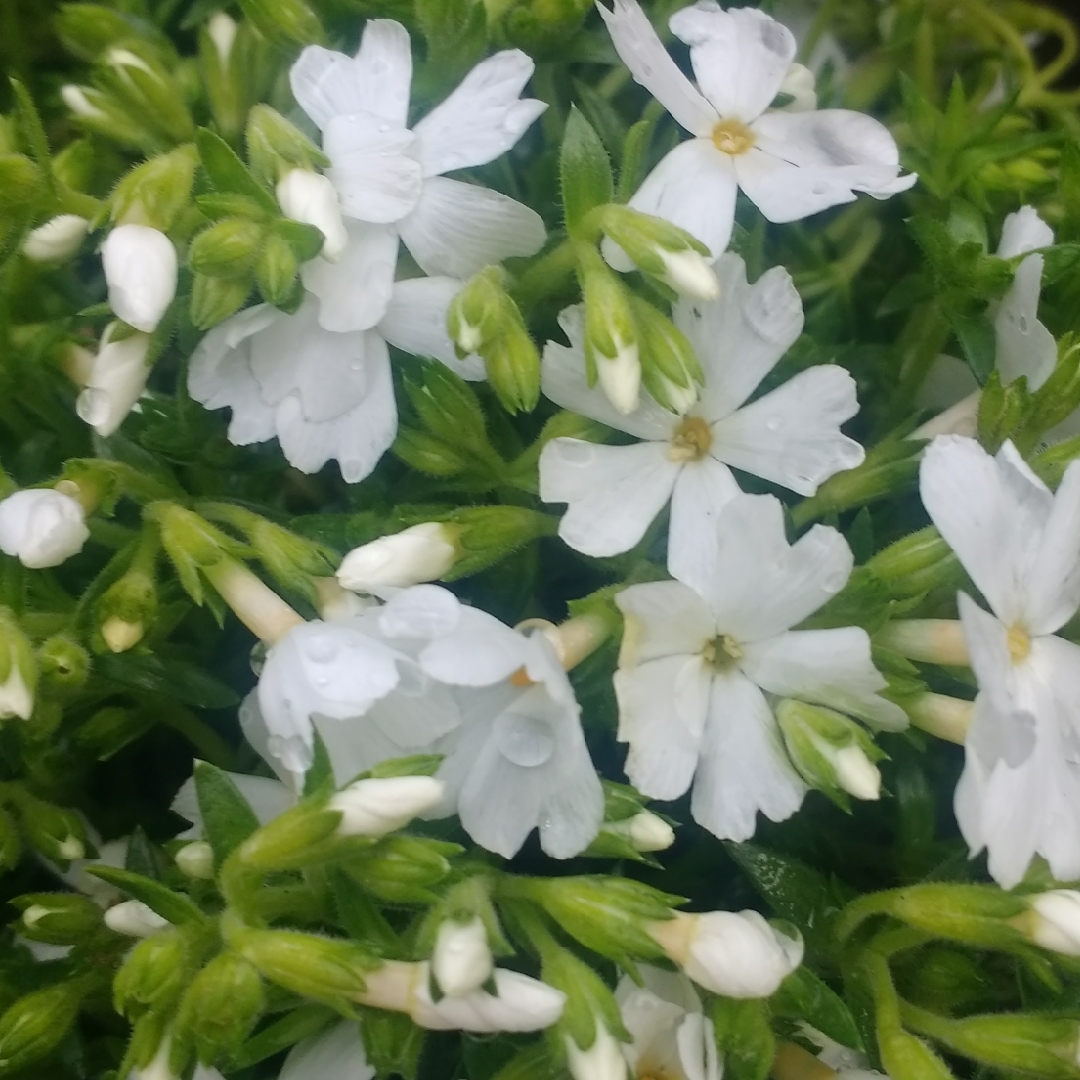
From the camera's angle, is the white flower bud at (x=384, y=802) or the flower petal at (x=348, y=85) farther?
the flower petal at (x=348, y=85)

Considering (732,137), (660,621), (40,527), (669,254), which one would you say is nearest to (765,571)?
(660,621)

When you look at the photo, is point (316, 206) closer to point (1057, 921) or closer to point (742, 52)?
point (742, 52)

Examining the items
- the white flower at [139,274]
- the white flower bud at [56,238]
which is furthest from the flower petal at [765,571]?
the white flower bud at [56,238]

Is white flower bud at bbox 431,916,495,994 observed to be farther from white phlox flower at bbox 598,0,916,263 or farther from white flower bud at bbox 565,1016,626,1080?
white phlox flower at bbox 598,0,916,263

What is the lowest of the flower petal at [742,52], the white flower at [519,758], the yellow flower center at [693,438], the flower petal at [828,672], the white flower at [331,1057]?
the white flower at [331,1057]

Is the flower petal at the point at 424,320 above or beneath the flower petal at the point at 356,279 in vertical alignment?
beneath

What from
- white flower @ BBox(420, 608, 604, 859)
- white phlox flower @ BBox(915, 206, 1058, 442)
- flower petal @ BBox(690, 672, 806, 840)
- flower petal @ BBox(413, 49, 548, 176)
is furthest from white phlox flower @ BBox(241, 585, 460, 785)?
white phlox flower @ BBox(915, 206, 1058, 442)

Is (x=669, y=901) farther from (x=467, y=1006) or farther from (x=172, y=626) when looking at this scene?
(x=172, y=626)

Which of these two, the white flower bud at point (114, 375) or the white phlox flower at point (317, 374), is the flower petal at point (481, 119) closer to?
the white phlox flower at point (317, 374)

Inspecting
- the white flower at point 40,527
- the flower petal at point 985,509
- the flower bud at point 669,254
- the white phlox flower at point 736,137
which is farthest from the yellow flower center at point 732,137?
the white flower at point 40,527
